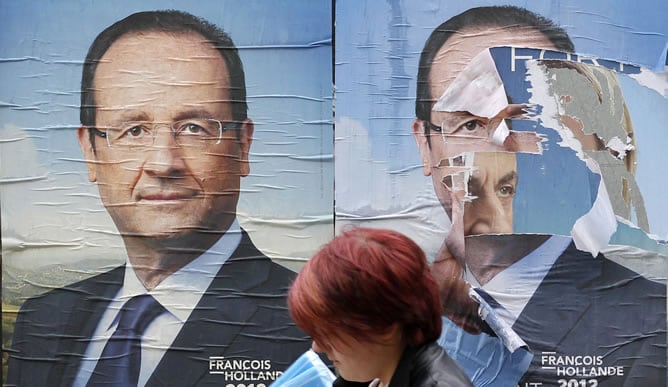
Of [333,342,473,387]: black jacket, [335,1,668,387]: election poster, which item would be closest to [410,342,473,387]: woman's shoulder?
[333,342,473,387]: black jacket

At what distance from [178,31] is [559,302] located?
247 centimetres

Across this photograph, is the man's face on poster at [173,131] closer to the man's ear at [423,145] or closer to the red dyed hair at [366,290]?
the man's ear at [423,145]

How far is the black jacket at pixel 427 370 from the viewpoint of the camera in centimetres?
185

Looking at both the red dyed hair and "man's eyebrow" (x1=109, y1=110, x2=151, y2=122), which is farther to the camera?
"man's eyebrow" (x1=109, y1=110, x2=151, y2=122)

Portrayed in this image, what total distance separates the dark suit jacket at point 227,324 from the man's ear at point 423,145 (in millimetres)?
909

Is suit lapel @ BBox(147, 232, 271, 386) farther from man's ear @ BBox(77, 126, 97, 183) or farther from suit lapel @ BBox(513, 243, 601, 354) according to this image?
suit lapel @ BBox(513, 243, 601, 354)

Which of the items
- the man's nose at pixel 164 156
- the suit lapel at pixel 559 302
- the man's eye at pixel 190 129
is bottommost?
the suit lapel at pixel 559 302

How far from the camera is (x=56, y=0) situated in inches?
187

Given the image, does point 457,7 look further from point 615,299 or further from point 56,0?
point 56,0

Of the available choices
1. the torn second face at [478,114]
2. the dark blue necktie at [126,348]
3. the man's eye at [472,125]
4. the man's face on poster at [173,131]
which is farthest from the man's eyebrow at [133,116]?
the man's eye at [472,125]

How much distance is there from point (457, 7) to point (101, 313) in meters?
2.50

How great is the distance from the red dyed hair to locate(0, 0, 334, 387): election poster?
108 inches

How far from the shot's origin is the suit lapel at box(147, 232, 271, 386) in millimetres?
4707

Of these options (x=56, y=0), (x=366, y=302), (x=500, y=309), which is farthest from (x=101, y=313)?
(x=366, y=302)
